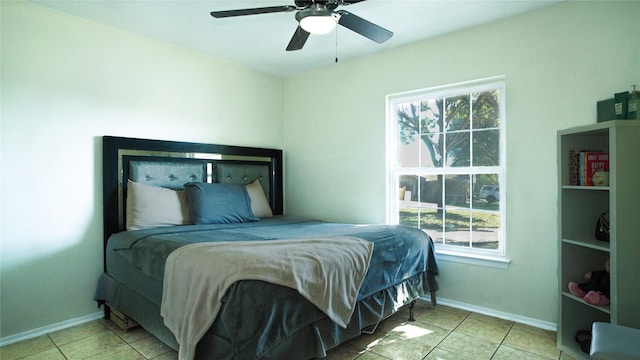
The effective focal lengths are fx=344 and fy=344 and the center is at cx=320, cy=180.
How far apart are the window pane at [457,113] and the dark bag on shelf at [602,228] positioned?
1.22 metres

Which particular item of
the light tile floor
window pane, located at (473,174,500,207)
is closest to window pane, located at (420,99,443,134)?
window pane, located at (473,174,500,207)

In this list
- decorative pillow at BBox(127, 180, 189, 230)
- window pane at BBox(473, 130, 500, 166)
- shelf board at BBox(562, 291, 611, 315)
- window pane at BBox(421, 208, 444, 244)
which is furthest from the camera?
window pane at BBox(421, 208, 444, 244)

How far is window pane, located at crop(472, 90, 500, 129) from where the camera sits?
9.73ft

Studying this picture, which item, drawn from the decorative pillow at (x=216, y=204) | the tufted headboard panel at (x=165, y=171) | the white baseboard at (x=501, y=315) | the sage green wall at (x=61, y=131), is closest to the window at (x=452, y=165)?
the white baseboard at (x=501, y=315)

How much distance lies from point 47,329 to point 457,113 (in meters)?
3.81

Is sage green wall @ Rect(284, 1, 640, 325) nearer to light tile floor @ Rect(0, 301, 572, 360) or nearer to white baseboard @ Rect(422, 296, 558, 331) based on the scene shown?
white baseboard @ Rect(422, 296, 558, 331)

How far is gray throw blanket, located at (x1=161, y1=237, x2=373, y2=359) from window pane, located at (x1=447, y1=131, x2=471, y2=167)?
1.47 m

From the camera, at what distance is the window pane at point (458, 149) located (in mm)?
3105

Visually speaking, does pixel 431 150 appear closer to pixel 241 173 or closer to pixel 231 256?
pixel 241 173

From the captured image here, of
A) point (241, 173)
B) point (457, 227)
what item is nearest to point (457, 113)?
point (457, 227)

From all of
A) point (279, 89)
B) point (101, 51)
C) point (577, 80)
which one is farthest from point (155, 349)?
point (577, 80)

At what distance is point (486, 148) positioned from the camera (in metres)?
3.01

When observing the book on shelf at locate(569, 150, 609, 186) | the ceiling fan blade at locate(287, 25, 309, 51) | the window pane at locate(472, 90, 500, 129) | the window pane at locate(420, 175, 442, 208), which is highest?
the ceiling fan blade at locate(287, 25, 309, 51)

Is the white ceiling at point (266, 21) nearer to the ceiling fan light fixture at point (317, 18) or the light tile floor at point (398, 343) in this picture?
the ceiling fan light fixture at point (317, 18)
